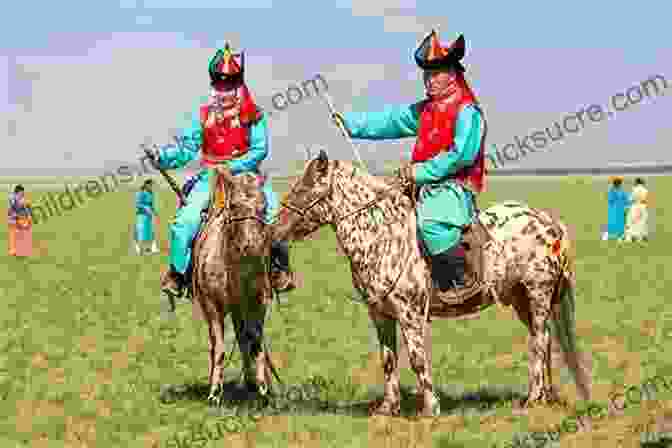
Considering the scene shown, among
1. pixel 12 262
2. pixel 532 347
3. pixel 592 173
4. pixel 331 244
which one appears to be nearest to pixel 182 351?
pixel 532 347

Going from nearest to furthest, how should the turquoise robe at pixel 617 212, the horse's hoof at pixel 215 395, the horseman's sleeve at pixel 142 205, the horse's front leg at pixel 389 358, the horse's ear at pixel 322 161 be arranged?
the horse's ear at pixel 322 161, the horse's front leg at pixel 389 358, the horse's hoof at pixel 215 395, the horseman's sleeve at pixel 142 205, the turquoise robe at pixel 617 212

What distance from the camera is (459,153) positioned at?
365 inches

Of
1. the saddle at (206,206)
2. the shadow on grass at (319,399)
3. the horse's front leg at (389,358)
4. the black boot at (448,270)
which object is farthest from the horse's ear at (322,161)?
the shadow on grass at (319,399)

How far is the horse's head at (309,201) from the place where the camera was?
930cm

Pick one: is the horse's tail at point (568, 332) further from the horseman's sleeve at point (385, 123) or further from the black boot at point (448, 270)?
the horseman's sleeve at point (385, 123)

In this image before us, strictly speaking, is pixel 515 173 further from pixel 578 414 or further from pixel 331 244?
pixel 578 414

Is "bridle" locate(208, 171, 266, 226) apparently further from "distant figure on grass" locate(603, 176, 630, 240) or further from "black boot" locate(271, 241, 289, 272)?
"distant figure on grass" locate(603, 176, 630, 240)

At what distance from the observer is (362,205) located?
9312mm

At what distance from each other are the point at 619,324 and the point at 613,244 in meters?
13.5

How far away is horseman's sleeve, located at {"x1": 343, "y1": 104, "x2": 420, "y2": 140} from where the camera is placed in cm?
970

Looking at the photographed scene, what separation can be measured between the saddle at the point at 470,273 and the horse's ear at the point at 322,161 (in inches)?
46.0

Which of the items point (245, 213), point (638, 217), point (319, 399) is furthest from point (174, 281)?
point (638, 217)

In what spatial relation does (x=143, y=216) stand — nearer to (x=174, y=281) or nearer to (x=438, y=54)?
(x=174, y=281)

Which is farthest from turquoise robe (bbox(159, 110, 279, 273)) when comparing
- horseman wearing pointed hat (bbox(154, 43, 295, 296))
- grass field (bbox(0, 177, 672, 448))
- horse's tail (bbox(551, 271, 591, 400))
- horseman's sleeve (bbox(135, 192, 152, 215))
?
horseman's sleeve (bbox(135, 192, 152, 215))
